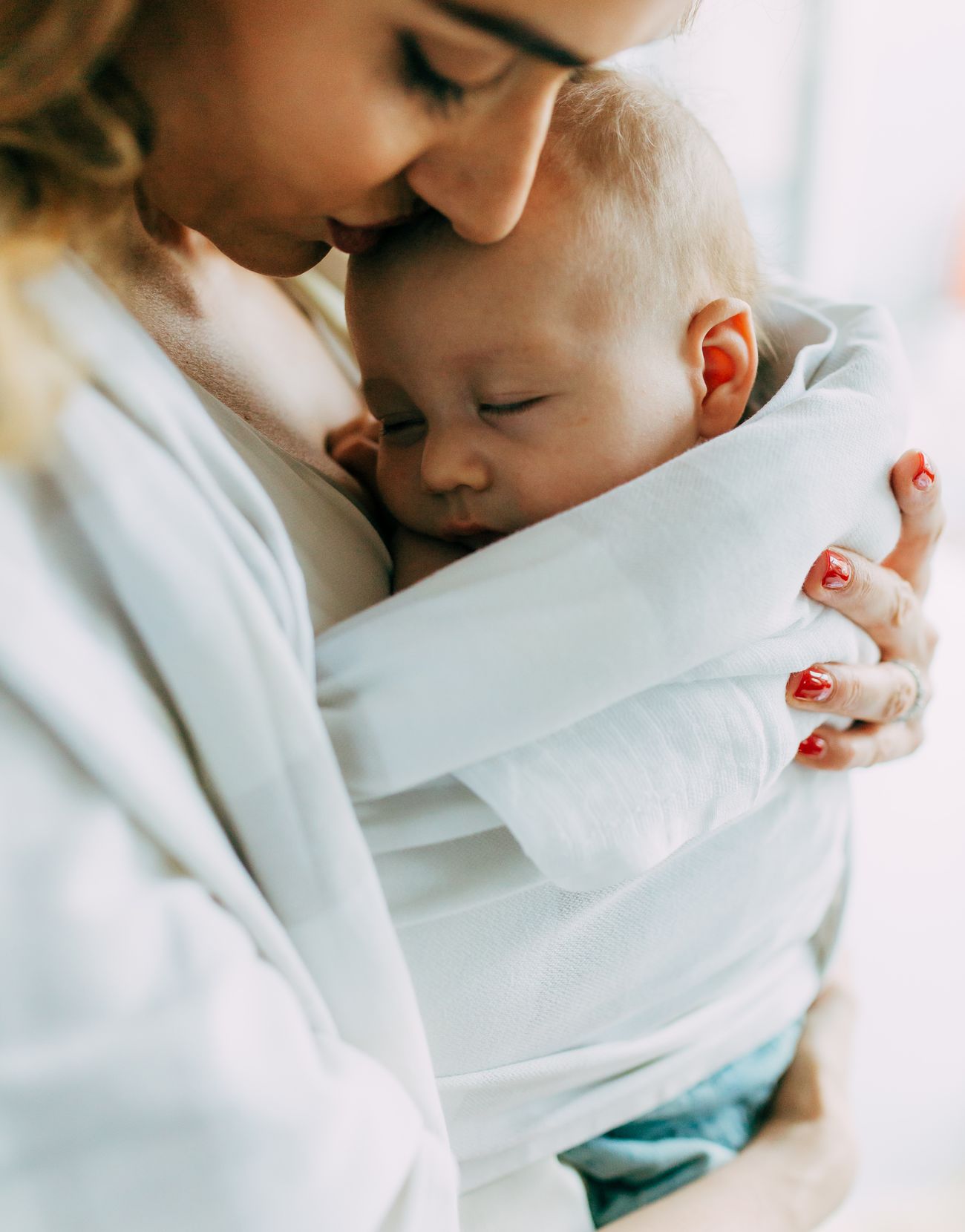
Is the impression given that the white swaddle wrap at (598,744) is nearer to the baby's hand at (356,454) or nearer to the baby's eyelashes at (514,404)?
the baby's eyelashes at (514,404)

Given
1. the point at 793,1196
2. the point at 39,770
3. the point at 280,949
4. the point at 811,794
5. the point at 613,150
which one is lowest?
the point at 793,1196

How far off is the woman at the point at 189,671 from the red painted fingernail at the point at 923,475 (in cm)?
39

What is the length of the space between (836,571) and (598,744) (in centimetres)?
25

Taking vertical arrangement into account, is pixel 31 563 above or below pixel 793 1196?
above

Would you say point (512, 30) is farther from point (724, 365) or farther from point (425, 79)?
point (724, 365)

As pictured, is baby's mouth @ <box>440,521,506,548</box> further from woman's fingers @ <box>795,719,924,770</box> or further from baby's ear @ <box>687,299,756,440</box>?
woman's fingers @ <box>795,719,924,770</box>

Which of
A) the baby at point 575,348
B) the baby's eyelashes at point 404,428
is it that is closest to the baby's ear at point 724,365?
the baby at point 575,348

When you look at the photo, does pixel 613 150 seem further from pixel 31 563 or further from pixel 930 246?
pixel 930 246

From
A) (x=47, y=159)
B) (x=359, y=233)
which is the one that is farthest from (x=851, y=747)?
(x=47, y=159)

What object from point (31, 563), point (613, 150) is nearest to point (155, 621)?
point (31, 563)

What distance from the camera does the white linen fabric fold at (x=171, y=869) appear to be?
16.9 inches

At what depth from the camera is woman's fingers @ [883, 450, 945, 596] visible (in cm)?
79

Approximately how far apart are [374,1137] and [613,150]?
665mm

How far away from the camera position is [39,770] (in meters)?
0.44
